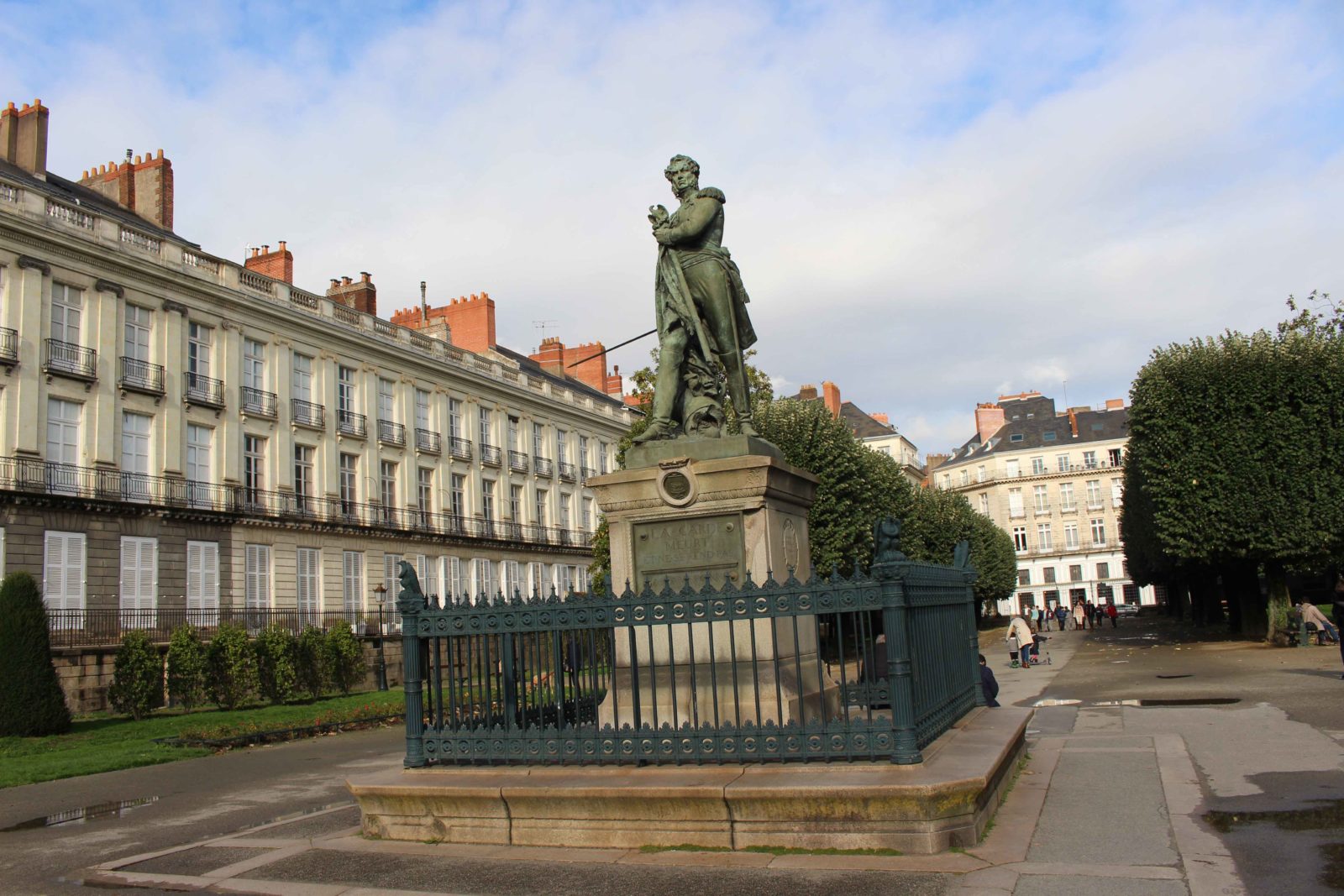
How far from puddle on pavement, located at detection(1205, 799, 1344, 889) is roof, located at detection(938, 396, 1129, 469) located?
9178 centimetres

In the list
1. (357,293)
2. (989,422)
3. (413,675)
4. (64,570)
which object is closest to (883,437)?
(989,422)

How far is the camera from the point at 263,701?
30.9 m

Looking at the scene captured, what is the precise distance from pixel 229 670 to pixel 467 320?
103 feet

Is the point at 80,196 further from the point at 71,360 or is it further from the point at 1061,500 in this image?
the point at 1061,500

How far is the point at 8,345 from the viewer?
30.3 m

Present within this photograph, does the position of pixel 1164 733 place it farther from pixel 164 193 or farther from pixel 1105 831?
pixel 164 193

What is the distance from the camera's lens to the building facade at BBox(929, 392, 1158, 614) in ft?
310

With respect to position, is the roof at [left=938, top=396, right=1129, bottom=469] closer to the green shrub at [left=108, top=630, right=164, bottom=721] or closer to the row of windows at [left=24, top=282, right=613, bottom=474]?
the row of windows at [left=24, top=282, right=613, bottom=474]

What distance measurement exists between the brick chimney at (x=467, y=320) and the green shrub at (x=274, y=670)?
90.6ft

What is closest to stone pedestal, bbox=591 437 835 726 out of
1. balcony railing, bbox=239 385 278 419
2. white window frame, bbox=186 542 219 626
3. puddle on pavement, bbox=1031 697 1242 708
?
puddle on pavement, bbox=1031 697 1242 708

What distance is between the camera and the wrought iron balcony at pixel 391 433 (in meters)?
45.5

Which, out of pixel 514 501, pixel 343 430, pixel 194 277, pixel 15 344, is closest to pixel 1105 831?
pixel 15 344

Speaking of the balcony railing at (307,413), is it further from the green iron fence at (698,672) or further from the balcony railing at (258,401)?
the green iron fence at (698,672)

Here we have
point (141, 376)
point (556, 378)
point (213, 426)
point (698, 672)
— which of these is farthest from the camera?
point (556, 378)
